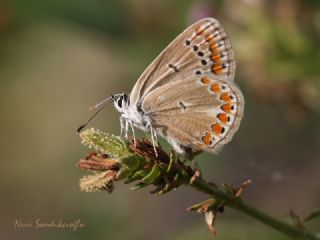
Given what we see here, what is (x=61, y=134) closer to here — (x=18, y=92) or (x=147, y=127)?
(x=18, y=92)

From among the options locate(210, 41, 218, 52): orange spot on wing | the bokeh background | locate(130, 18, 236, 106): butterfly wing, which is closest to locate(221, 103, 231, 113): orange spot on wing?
locate(130, 18, 236, 106): butterfly wing

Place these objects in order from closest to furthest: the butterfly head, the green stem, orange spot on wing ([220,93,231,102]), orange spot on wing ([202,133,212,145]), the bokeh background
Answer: the green stem, orange spot on wing ([202,133,212,145]), orange spot on wing ([220,93,231,102]), the butterfly head, the bokeh background

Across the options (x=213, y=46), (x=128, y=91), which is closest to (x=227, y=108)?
(x=213, y=46)

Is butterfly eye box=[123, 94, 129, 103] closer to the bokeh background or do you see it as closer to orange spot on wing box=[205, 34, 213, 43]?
orange spot on wing box=[205, 34, 213, 43]

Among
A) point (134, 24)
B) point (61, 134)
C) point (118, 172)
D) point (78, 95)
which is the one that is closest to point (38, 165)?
point (61, 134)

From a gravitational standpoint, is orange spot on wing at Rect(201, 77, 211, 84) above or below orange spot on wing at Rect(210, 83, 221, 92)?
above

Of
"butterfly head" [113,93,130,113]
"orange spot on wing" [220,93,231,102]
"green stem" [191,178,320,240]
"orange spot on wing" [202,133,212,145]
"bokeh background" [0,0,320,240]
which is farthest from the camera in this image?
"bokeh background" [0,0,320,240]

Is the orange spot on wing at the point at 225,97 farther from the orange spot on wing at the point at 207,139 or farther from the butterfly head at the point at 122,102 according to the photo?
the butterfly head at the point at 122,102

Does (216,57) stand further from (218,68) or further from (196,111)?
(196,111)

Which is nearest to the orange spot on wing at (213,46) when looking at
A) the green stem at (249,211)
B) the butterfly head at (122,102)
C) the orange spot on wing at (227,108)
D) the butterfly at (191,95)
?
the butterfly at (191,95)
